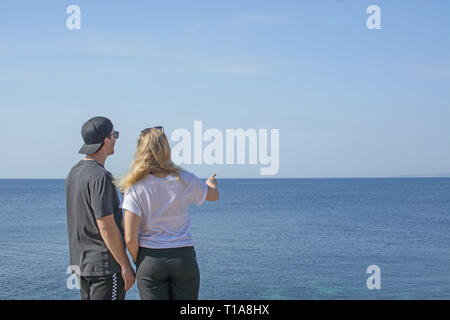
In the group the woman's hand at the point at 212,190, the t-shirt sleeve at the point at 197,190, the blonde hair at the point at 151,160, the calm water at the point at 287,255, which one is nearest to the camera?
the blonde hair at the point at 151,160

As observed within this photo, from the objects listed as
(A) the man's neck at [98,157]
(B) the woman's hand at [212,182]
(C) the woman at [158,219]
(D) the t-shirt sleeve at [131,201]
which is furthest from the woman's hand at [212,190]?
(A) the man's neck at [98,157]

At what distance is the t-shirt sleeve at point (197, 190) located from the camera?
342cm

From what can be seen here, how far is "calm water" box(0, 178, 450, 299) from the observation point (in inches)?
884

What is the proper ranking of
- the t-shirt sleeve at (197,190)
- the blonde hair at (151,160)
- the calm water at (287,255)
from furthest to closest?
the calm water at (287,255) → the t-shirt sleeve at (197,190) → the blonde hair at (151,160)

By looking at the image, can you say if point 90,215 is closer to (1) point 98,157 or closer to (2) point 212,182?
(1) point 98,157

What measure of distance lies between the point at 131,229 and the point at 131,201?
19 centimetres

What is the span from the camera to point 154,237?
3.38 meters

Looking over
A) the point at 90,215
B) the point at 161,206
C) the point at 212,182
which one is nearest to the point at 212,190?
the point at 212,182

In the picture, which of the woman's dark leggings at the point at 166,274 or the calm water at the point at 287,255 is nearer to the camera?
the woman's dark leggings at the point at 166,274

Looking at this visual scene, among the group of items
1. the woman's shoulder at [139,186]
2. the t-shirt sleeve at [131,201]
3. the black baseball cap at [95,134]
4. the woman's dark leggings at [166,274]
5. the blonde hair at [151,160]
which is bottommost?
the woman's dark leggings at [166,274]

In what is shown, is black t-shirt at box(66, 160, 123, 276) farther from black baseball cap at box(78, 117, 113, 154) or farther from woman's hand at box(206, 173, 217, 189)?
woman's hand at box(206, 173, 217, 189)

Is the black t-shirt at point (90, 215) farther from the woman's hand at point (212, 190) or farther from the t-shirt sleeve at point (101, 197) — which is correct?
the woman's hand at point (212, 190)

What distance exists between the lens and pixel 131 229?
3.35m
